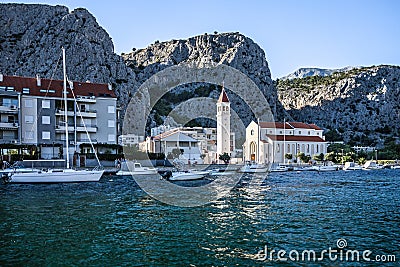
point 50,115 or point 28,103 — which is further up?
point 28,103

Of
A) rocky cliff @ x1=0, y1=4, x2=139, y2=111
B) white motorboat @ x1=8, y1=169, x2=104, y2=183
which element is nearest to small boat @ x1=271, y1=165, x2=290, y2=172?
white motorboat @ x1=8, y1=169, x2=104, y2=183

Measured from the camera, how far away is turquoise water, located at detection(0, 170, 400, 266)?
11.8m

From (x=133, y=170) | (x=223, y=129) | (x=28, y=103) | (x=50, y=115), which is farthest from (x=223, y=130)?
(x=28, y=103)

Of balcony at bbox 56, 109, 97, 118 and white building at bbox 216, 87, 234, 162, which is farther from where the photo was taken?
white building at bbox 216, 87, 234, 162

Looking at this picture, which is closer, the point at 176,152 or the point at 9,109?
the point at 9,109

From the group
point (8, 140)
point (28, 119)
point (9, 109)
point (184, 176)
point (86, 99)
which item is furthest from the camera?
point (86, 99)

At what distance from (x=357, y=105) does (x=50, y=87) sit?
118 m

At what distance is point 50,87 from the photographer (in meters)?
57.7

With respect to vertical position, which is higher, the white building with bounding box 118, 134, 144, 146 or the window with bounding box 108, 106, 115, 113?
the window with bounding box 108, 106, 115, 113

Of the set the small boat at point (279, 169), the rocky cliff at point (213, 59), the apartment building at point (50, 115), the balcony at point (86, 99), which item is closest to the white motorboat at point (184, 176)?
the apartment building at point (50, 115)

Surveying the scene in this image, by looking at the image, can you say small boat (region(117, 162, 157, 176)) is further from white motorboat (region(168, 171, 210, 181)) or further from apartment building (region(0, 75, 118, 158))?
apartment building (region(0, 75, 118, 158))

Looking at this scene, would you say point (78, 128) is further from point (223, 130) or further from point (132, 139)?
point (223, 130)

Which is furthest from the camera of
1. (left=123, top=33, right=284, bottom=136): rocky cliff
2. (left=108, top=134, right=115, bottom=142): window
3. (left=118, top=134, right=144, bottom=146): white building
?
(left=123, top=33, right=284, bottom=136): rocky cliff

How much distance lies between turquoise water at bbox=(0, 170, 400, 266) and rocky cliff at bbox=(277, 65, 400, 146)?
119 metres
